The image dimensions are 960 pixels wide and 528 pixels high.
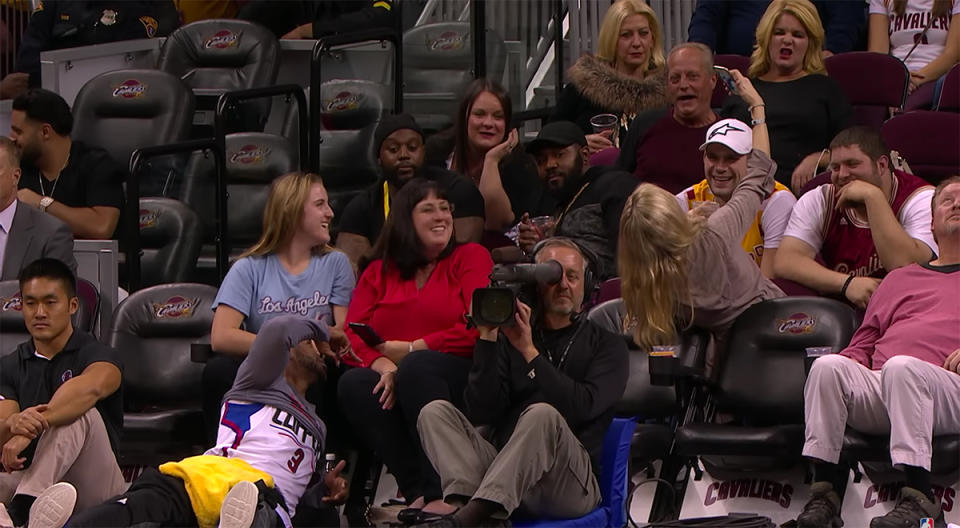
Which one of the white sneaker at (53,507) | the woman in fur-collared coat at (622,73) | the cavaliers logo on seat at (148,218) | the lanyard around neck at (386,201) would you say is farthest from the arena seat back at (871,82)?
the white sneaker at (53,507)

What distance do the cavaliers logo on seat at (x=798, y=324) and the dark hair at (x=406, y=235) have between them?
4.35 feet

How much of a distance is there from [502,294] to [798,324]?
1.36 m

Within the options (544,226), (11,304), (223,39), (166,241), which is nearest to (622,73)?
(544,226)

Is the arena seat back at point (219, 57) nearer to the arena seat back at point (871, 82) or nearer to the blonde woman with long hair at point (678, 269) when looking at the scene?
the arena seat back at point (871, 82)

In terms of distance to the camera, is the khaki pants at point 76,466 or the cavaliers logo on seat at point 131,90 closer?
the khaki pants at point 76,466

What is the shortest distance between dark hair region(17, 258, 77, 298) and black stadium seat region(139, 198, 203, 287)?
1.17 metres

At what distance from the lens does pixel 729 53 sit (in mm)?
8602

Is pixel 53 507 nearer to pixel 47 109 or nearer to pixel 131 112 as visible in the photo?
pixel 47 109

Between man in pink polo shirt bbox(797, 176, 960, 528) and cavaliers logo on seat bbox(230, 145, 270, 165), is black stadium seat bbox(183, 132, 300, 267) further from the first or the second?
man in pink polo shirt bbox(797, 176, 960, 528)

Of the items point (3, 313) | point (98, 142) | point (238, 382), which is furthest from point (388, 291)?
point (98, 142)

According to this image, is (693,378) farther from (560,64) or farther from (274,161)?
(560,64)

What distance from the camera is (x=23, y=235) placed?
22.0 ft

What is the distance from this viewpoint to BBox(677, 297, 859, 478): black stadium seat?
18.6 ft

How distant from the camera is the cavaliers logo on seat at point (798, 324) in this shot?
225 inches
